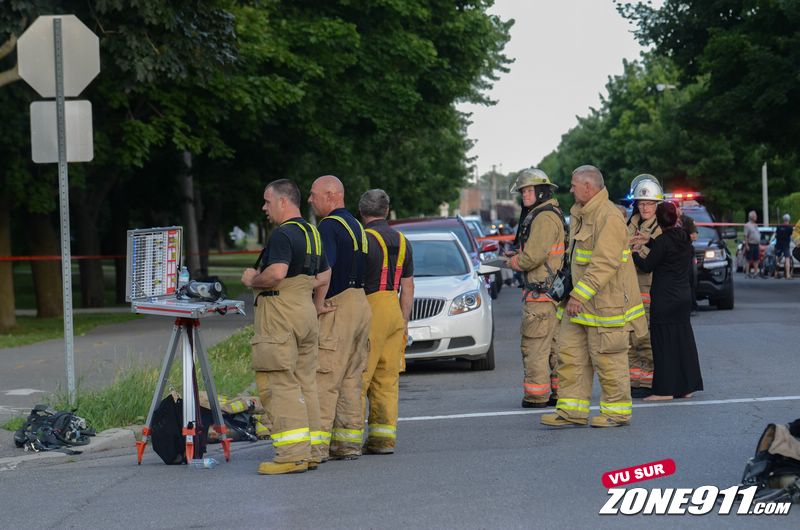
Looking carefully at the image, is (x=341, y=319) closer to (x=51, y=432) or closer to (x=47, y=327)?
(x=51, y=432)

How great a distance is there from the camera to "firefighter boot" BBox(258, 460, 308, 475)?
8.61 meters

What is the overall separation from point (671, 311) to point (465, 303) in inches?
135

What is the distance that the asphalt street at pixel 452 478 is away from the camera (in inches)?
282

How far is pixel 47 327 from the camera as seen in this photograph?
78.6ft

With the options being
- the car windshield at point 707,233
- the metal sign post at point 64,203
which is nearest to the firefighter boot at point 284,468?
the metal sign post at point 64,203

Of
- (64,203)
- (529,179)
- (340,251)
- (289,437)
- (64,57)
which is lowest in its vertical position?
(289,437)

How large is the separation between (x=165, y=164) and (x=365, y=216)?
74.7 ft

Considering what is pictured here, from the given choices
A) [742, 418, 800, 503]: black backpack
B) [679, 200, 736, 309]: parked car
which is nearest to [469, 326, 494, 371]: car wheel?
[742, 418, 800, 503]: black backpack

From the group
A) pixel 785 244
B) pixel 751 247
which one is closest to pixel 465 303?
pixel 785 244

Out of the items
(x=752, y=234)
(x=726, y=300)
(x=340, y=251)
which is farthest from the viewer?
(x=752, y=234)

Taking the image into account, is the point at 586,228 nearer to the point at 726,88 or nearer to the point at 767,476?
the point at 767,476

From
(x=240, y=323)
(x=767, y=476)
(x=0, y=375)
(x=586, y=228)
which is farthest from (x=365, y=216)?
(x=240, y=323)

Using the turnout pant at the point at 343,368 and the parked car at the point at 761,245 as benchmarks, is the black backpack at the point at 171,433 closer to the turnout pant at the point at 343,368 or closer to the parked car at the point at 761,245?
the turnout pant at the point at 343,368

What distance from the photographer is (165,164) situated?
31875 millimetres
